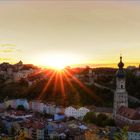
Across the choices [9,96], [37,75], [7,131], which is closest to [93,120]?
[7,131]

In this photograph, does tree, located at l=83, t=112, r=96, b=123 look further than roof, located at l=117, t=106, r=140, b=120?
Yes

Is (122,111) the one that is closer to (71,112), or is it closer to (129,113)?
(129,113)

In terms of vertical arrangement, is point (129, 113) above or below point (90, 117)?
above

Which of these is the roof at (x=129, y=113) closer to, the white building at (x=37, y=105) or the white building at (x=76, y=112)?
the white building at (x=76, y=112)

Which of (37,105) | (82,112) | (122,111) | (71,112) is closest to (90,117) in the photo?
(122,111)

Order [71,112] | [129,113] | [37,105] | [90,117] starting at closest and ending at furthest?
[129,113], [90,117], [71,112], [37,105]

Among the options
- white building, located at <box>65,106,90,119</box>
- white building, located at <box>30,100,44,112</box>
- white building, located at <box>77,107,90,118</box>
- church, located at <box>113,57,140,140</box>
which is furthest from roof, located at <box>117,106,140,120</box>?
white building, located at <box>30,100,44,112</box>

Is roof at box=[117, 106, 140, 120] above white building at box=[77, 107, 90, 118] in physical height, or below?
above

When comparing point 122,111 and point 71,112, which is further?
point 71,112

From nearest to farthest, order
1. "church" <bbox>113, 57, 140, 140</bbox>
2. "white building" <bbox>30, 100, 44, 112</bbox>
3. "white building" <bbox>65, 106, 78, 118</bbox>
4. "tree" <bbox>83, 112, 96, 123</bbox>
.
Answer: "church" <bbox>113, 57, 140, 140</bbox>
"tree" <bbox>83, 112, 96, 123</bbox>
"white building" <bbox>65, 106, 78, 118</bbox>
"white building" <bbox>30, 100, 44, 112</bbox>

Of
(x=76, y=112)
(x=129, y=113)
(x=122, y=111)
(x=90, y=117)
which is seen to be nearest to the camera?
(x=129, y=113)

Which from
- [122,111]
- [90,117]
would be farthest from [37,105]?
[122,111]

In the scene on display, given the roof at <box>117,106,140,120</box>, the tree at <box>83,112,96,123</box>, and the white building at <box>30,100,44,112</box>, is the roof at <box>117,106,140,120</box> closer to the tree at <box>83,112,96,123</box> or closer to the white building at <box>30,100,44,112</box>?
the tree at <box>83,112,96,123</box>
